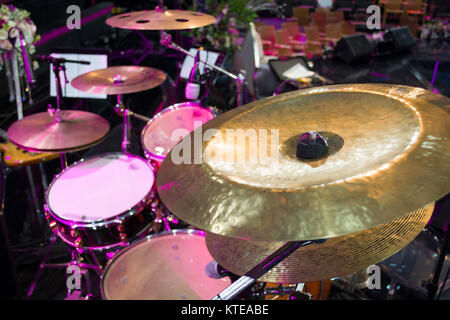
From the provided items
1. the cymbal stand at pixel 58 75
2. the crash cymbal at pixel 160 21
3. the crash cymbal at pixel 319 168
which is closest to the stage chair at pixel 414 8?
the crash cymbal at pixel 160 21

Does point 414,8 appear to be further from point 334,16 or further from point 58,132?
point 58,132

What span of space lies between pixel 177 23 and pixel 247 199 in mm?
1677

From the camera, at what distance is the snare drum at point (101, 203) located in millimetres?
1893

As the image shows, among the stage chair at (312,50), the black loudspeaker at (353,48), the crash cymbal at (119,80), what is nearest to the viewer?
the crash cymbal at (119,80)

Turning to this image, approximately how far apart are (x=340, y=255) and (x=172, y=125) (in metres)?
1.89

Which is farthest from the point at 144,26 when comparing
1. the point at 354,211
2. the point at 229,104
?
the point at 229,104

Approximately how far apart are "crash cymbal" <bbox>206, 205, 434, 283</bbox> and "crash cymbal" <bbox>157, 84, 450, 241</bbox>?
29cm

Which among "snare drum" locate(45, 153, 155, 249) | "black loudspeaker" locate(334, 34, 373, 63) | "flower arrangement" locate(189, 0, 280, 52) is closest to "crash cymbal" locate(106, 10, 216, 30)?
"snare drum" locate(45, 153, 155, 249)

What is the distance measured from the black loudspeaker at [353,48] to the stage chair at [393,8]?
1676 millimetres

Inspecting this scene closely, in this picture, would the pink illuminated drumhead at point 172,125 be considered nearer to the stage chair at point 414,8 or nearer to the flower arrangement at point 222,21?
the flower arrangement at point 222,21

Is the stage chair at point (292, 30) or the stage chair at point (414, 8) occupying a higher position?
the stage chair at point (414, 8)

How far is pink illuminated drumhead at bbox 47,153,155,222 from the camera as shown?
1.95 m

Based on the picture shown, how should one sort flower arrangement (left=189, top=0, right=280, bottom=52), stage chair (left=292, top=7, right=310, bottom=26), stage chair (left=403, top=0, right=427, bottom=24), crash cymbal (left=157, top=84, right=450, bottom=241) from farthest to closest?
stage chair (left=292, top=7, right=310, bottom=26), stage chair (left=403, top=0, right=427, bottom=24), flower arrangement (left=189, top=0, right=280, bottom=52), crash cymbal (left=157, top=84, right=450, bottom=241)

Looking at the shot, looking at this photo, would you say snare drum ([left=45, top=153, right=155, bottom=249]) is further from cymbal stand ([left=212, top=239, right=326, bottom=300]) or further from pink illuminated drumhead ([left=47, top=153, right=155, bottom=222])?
cymbal stand ([left=212, top=239, right=326, bottom=300])
